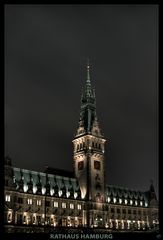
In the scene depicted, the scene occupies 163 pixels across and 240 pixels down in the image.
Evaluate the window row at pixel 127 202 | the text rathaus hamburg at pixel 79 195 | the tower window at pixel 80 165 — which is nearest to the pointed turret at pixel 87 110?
the text rathaus hamburg at pixel 79 195

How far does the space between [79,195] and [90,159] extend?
1409cm

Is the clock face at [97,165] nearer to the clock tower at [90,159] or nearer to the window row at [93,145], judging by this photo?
the clock tower at [90,159]

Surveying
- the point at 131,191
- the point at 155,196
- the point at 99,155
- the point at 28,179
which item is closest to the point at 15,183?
the point at 28,179

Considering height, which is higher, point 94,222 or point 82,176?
point 82,176

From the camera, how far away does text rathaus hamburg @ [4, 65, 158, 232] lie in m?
112

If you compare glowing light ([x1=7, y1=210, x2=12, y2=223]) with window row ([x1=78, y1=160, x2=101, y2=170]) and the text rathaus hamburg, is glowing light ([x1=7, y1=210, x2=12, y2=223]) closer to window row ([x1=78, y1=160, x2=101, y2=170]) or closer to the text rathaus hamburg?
the text rathaus hamburg

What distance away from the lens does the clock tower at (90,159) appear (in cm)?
13362

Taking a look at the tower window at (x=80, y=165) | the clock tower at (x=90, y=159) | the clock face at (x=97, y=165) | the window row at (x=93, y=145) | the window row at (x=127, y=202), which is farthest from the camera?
the window row at (x=127, y=202)

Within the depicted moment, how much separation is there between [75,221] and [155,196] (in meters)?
67.8

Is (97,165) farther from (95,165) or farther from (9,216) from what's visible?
(9,216)

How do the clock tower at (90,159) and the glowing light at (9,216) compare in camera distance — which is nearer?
the glowing light at (9,216)

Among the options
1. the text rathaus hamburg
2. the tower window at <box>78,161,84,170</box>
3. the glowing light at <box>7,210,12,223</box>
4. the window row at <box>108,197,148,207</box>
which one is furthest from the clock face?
the glowing light at <box>7,210,12,223</box>

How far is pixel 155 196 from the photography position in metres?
182
